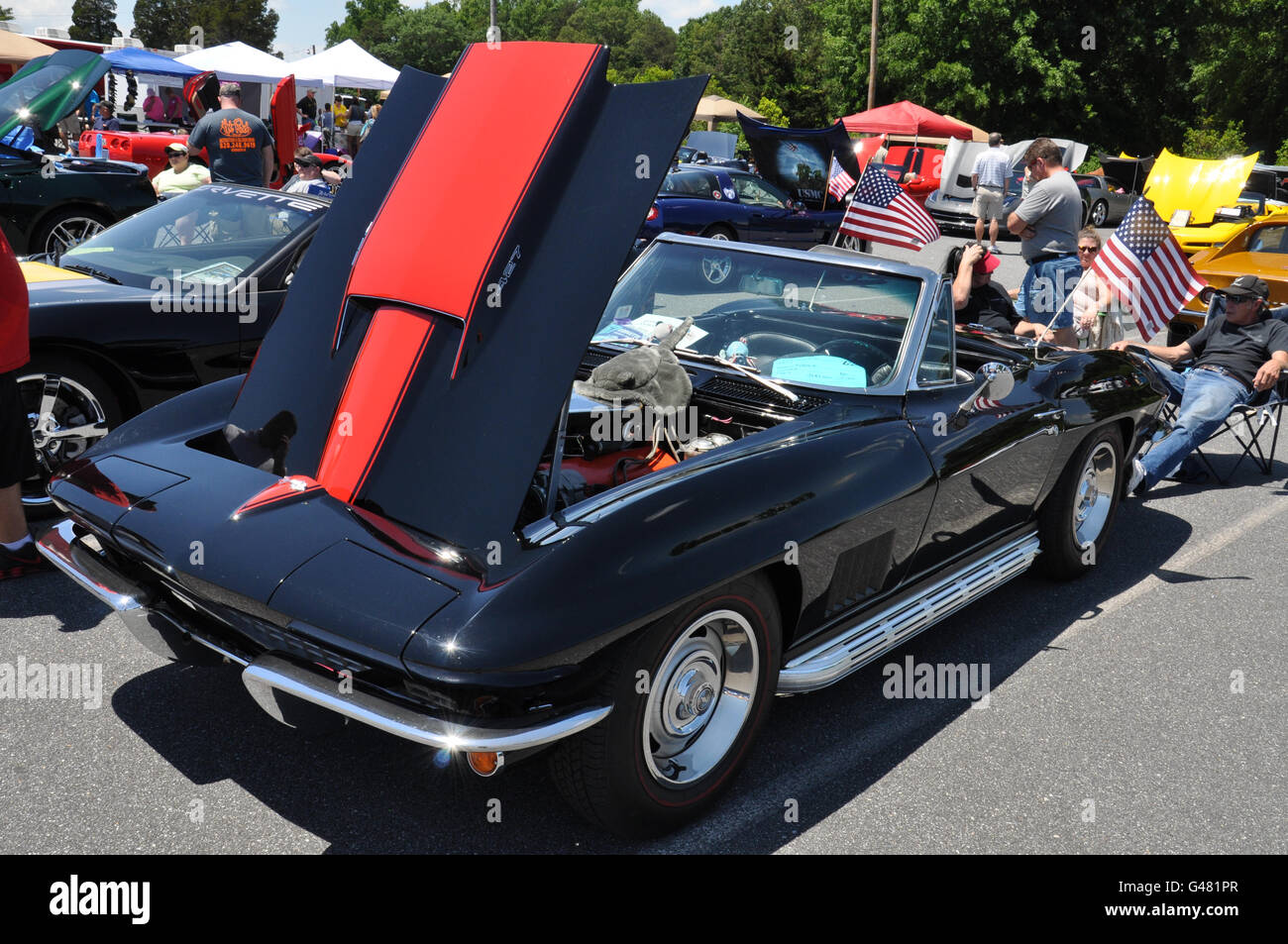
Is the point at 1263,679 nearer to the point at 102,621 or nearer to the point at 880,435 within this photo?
the point at 880,435

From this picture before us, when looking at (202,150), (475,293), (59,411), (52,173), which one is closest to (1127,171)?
(202,150)

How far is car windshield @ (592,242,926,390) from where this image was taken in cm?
403

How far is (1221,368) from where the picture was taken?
22.6ft

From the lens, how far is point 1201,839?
3141 millimetres

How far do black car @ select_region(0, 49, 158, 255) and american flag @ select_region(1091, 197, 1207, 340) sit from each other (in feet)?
24.2

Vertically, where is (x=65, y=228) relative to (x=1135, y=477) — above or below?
above

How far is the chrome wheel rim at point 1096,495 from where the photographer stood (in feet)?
16.5

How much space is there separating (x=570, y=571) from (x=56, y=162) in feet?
30.6

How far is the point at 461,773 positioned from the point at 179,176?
908cm

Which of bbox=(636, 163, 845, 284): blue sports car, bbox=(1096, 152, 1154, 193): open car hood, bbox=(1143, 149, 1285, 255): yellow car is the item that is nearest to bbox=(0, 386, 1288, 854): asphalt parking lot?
bbox=(636, 163, 845, 284): blue sports car

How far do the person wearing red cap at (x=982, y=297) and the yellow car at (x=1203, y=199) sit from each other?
10.3 metres

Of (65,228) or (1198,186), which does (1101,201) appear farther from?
(65,228)

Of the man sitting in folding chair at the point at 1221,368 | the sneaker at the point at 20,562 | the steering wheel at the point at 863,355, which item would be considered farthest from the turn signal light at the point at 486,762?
the man sitting in folding chair at the point at 1221,368
